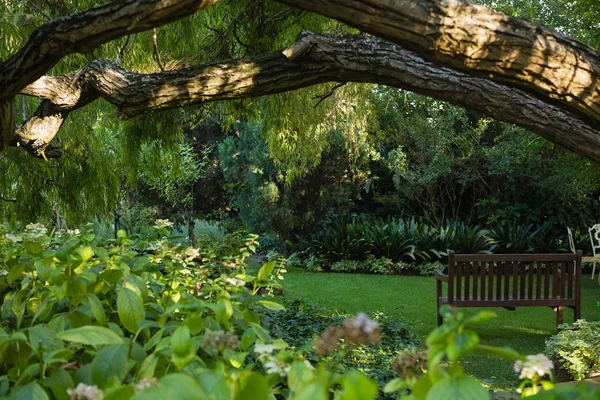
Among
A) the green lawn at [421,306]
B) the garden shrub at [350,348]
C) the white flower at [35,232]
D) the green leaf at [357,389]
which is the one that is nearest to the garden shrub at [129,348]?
the green leaf at [357,389]

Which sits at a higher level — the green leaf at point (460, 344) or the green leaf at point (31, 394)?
the green leaf at point (460, 344)

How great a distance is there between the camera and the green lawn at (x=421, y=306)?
7.13 metres

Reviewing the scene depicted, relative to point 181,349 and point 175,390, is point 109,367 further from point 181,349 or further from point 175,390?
point 175,390

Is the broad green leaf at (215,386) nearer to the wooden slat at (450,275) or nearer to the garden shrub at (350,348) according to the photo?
the garden shrub at (350,348)

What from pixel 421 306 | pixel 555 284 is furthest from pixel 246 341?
pixel 421 306

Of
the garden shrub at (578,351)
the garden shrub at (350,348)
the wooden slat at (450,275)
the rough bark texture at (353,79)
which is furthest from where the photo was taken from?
the wooden slat at (450,275)

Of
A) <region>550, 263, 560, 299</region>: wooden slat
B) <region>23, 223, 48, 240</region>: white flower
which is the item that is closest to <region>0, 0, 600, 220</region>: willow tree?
<region>23, 223, 48, 240</region>: white flower

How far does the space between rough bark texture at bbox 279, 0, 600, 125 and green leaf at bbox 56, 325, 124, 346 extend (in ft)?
5.00

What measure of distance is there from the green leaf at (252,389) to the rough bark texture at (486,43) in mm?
1705

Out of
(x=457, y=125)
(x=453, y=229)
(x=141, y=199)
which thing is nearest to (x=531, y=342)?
(x=453, y=229)

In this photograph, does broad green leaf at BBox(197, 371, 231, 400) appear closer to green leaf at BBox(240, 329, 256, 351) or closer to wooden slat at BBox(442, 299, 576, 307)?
green leaf at BBox(240, 329, 256, 351)

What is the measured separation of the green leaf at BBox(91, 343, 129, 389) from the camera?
111 centimetres

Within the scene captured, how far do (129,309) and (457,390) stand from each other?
81 centimetres

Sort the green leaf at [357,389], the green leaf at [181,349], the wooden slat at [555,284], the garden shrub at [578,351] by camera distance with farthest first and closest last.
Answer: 1. the wooden slat at [555,284]
2. the garden shrub at [578,351]
3. the green leaf at [181,349]
4. the green leaf at [357,389]
